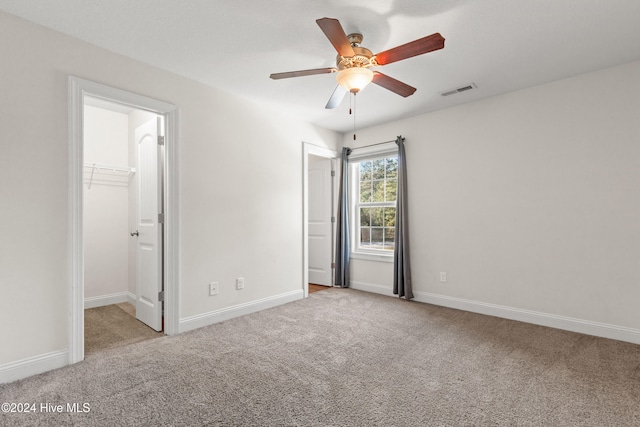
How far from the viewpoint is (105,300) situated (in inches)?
160

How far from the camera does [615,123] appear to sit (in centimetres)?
288

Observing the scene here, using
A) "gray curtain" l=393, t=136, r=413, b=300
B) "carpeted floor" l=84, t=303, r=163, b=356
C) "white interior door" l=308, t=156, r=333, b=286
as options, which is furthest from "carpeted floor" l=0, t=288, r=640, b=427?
"white interior door" l=308, t=156, r=333, b=286

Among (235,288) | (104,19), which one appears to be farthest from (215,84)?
(235,288)

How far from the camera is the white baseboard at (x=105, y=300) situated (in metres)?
3.93

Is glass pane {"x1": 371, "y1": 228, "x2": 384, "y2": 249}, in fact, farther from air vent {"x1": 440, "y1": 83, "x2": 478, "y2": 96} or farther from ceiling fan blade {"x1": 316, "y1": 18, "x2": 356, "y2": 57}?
ceiling fan blade {"x1": 316, "y1": 18, "x2": 356, "y2": 57}

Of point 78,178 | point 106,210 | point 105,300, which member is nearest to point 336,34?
point 78,178

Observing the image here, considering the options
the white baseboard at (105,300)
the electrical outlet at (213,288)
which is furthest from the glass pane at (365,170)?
the white baseboard at (105,300)

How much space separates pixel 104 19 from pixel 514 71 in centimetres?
343

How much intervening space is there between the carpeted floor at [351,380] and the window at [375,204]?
172 centimetres

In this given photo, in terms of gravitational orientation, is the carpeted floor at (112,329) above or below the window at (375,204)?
below

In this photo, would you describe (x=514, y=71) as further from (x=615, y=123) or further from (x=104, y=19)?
(x=104, y=19)

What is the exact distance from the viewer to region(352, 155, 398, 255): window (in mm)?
4617

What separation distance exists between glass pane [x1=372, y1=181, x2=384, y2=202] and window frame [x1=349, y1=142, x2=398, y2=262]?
0.22 feet

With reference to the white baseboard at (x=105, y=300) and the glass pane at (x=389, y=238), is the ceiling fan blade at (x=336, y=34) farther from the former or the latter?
the white baseboard at (x=105, y=300)
